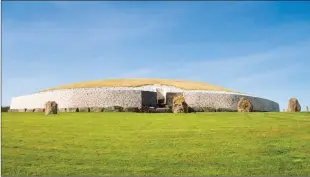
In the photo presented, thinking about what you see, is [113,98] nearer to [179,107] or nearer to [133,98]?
[133,98]

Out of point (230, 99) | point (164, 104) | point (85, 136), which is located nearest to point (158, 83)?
point (164, 104)

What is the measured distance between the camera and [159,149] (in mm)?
18734

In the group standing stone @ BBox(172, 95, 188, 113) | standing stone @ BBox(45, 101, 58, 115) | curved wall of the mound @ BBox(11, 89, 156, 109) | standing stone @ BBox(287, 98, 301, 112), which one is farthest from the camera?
curved wall of the mound @ BBox(11, 89, 156, 109)

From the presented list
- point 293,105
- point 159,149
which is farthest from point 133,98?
point 159,149

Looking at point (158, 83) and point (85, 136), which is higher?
point (158, 83)

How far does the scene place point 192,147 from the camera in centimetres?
1900

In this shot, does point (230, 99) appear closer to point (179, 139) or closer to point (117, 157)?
point (179, 139)

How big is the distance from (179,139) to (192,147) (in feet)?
5.70

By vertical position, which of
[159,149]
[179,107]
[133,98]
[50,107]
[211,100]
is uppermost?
[133,98]

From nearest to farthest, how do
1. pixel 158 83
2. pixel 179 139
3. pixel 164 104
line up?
pixel 179 139 → pixel 164 104 → pixel 158 83

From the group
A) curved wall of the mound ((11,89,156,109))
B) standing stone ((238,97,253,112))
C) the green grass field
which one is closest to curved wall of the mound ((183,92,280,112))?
curved wall of the mound ((11,89,156,109))

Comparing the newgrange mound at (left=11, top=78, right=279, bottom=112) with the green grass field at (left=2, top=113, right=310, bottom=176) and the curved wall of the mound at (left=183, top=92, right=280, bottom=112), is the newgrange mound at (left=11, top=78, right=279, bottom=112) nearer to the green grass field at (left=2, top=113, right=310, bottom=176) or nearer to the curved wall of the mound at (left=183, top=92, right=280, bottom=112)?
the curved wall of the mound at (left=183, top=92, right=280, bottom=112)

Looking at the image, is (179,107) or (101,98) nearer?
(179,107)

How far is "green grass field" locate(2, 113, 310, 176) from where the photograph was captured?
51.2 feet
